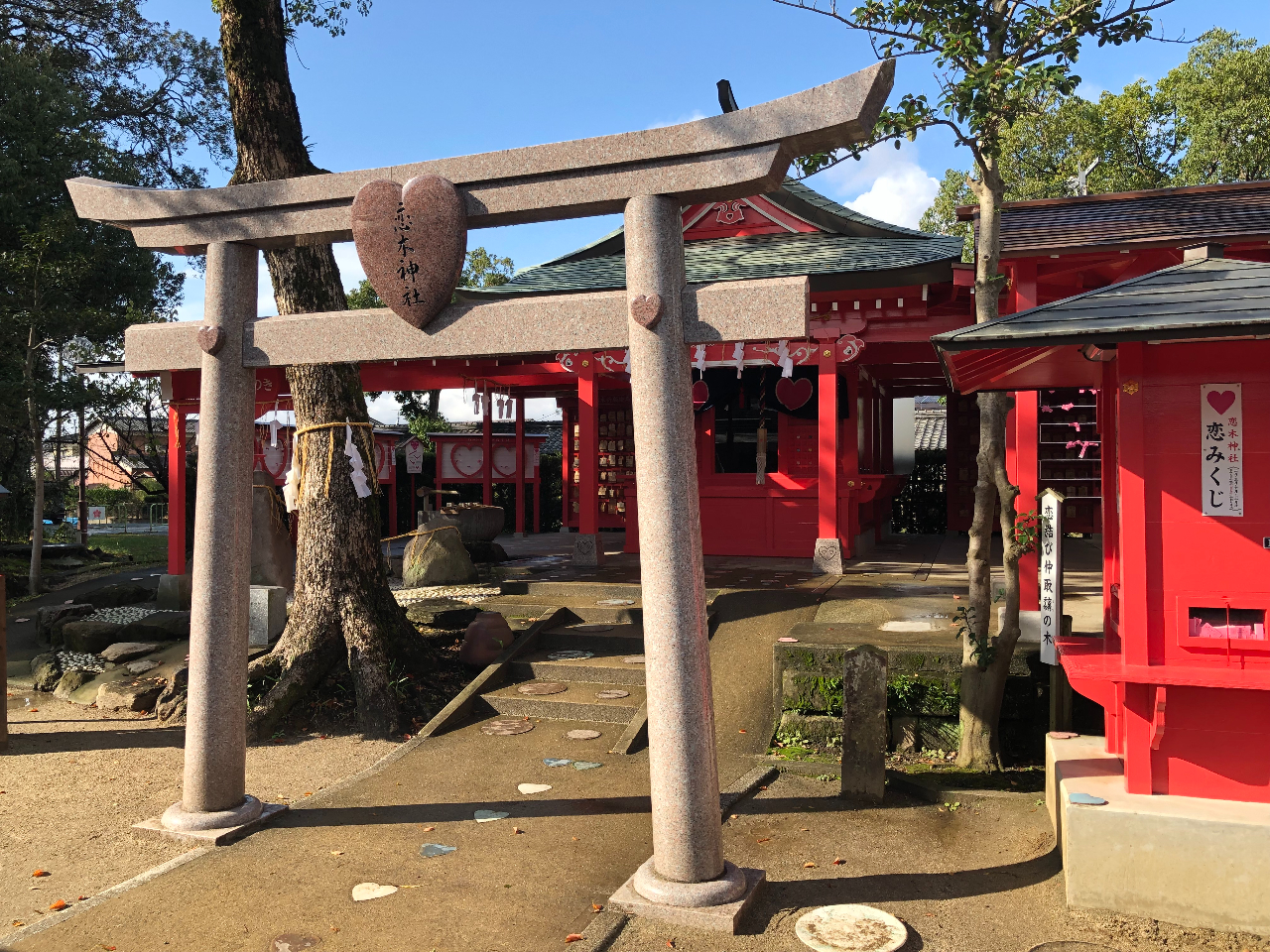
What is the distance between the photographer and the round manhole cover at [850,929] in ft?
12.9

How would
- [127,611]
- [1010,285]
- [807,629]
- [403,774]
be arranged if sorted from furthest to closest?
[127,611] → [1010,285] → [807,629] → [403,774]

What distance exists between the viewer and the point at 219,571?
5.18 m

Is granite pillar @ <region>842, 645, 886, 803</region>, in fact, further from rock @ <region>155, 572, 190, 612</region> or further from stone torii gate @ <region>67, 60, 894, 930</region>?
rock @ <region>155, 572, 190, 612</region>

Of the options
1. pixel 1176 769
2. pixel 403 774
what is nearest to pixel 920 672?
pixel 1176 769

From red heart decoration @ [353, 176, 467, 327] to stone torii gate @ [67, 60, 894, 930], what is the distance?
→ 0.10 meters

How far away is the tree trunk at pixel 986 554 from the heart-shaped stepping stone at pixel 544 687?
3386mm

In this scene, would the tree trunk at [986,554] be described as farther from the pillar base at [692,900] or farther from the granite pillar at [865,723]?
the pillar base at [692,900]

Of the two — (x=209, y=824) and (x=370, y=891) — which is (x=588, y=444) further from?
(x=370, y=891)

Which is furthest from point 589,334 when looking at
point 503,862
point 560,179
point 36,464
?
point 36,464

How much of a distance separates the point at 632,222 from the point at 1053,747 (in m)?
3.95

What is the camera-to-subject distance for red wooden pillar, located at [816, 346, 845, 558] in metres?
11.3

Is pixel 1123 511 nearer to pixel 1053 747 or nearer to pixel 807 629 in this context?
pixel 1053 747

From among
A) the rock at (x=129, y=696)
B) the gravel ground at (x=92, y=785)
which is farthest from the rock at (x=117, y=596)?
the rock at (x=129, y=696)

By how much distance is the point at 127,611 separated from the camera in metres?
11.3
